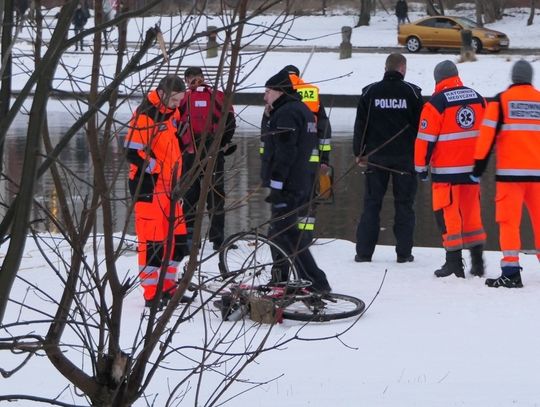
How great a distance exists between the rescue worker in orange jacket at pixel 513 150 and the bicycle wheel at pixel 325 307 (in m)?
1.38

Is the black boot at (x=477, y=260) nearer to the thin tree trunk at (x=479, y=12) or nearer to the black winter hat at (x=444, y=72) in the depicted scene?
the black winter hat at (x=444, y=72)

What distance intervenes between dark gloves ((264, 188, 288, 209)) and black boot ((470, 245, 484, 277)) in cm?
177

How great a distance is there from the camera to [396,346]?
6.73m

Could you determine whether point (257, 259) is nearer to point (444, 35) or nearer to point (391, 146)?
point (391, 146)

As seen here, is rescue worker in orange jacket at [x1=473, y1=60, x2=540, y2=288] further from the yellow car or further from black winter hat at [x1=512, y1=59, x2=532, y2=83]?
the yellow car

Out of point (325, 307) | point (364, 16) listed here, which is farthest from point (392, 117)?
point (364, 16)

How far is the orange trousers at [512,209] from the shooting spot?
27.2ft

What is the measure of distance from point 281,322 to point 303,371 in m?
1.10

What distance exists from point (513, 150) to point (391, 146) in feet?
4.79

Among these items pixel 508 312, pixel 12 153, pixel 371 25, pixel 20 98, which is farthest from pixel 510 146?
pixel 371 25

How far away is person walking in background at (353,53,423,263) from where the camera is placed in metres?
9.42

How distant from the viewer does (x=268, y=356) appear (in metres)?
6.47

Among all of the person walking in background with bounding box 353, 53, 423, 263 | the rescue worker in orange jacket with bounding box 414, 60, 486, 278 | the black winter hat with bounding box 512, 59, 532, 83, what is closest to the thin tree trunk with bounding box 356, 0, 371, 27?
the person walking in background with bounding box 353, 53, 423, 263

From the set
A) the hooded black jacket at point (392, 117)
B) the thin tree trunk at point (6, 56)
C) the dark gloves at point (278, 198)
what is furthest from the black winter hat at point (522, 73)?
the thin tree trunk at point (6, 56)
